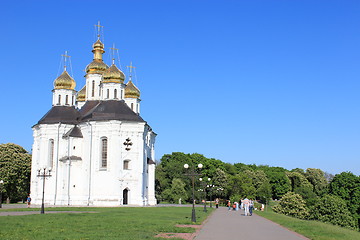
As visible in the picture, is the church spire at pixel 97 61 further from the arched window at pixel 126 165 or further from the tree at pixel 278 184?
the tree at pixel 278 184

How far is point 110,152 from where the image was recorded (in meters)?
46.6

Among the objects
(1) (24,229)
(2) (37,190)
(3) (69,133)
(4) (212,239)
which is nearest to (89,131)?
(3) (69,133)

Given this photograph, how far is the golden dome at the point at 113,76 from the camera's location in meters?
51.3

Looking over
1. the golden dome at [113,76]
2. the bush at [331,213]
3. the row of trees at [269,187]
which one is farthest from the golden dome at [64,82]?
the bush at [331,213]

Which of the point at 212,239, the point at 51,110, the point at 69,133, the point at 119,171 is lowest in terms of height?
the point at 212,239

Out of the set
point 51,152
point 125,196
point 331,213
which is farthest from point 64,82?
point 331,213

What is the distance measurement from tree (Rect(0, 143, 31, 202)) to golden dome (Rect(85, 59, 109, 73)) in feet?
49.4

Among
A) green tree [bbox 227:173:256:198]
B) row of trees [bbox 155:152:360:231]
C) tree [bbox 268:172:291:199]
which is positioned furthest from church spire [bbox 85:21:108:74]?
tree [bbox 268:172:291:199]

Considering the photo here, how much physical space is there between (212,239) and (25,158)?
48079mm

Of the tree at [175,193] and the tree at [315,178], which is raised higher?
the tree at [315,178]

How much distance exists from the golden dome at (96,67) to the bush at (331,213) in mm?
31943

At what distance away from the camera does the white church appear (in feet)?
151

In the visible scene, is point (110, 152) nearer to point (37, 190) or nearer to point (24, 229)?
point (37, 190)

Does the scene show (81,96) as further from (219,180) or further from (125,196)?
(219,180)
